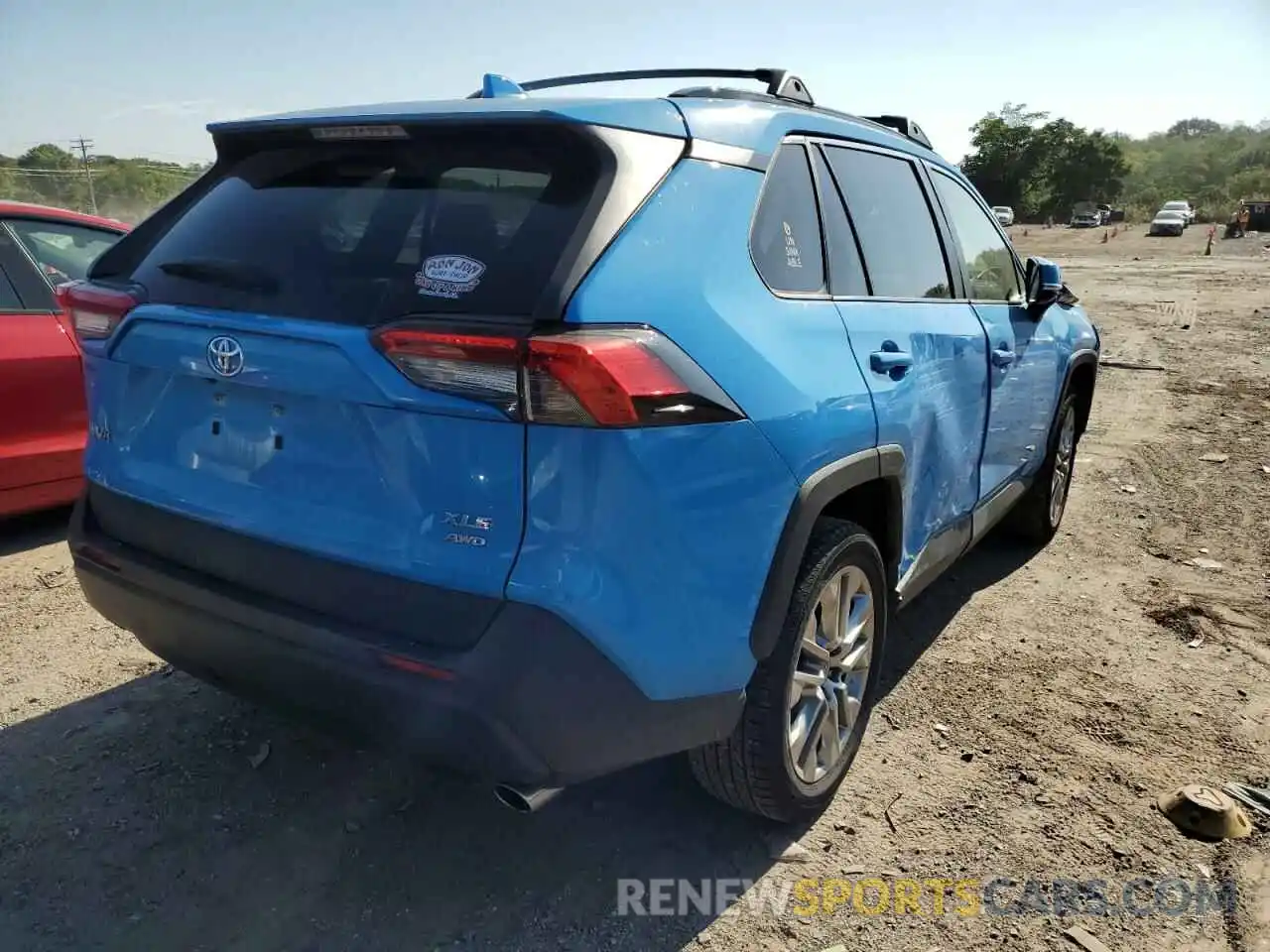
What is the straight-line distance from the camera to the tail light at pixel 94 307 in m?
2.34

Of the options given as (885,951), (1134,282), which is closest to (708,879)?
(885,951)

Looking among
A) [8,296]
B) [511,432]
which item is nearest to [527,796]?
[511,432]

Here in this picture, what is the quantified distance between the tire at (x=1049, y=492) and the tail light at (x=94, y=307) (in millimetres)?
3930

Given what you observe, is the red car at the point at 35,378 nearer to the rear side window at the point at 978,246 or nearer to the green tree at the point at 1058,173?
the rear side window at the point at 978,246

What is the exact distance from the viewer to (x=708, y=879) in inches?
96.6

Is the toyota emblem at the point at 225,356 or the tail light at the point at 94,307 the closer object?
the toyota emblem at the point at 225,356

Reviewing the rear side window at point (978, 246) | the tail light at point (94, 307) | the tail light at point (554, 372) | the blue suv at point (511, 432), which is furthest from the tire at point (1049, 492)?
the tail light at point (94, 307)

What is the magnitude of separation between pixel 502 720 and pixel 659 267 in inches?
37.9

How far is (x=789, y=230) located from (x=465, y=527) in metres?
1.21

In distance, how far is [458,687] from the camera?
1.82 meters

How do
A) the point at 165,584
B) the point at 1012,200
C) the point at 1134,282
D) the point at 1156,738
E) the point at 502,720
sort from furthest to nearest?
1. the point at 1012,200
2. the point at 1134,282
3. the point at 1156,738
4. the point at 165,584
5. the point at 502,720

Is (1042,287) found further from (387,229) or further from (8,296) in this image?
(8,296)

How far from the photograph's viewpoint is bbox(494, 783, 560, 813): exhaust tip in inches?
76.4

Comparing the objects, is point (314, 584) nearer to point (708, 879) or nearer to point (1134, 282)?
point (708, 879)
